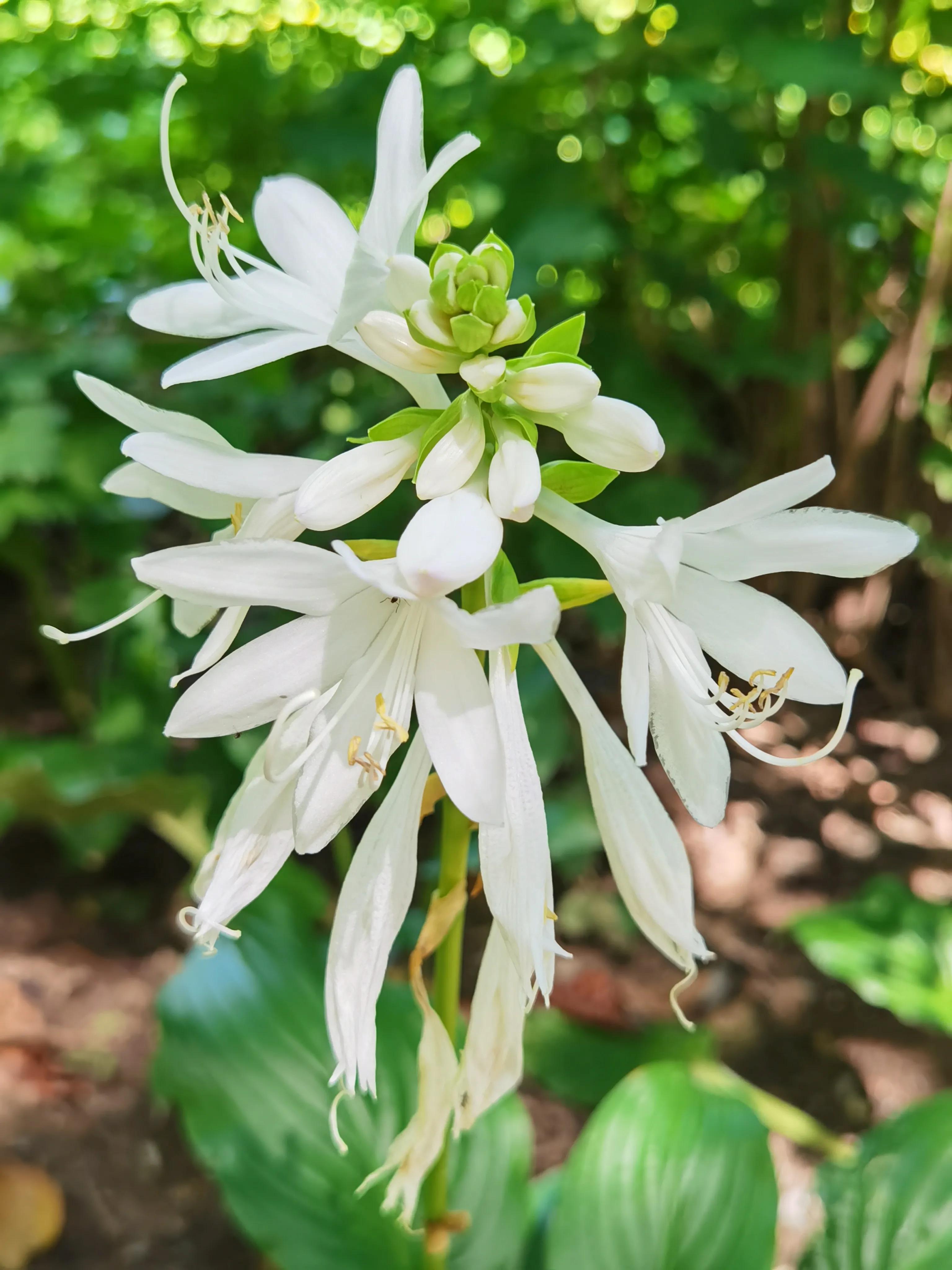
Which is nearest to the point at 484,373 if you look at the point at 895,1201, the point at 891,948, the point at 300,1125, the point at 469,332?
the point at 469,332

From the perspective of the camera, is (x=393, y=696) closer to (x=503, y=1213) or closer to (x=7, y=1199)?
(x=503, y=1213)

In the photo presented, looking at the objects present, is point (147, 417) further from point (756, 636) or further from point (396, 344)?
point (756, 636)

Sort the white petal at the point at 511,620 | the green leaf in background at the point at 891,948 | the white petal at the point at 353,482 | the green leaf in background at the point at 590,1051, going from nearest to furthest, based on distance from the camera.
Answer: the white petal at the point at 511,620 → the white petal at the point at 353,482 → the green leaf in background at the point at 891,948 → the green leaf in background at the point at 590,1051

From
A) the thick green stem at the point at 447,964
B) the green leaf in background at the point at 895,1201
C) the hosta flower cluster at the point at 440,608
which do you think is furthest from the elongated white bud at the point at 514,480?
the green leaf in background at the point at 895,1201

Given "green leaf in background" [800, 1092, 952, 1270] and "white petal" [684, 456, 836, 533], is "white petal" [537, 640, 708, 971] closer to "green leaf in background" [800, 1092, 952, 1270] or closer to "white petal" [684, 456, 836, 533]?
"white petal" [684, 456, 836, 533]

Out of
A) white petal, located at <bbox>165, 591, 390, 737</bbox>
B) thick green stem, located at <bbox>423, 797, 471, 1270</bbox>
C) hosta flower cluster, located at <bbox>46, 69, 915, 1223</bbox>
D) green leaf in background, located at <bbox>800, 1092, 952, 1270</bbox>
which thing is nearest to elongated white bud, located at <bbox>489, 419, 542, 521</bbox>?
hosta flower cluster, located at <bbox>46, 69, 915, 1223</bbox>

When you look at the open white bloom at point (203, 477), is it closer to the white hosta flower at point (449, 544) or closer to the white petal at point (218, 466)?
the white petal at point (218, 466)

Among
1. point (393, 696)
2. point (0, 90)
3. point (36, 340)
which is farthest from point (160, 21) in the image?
point (393, 696)
